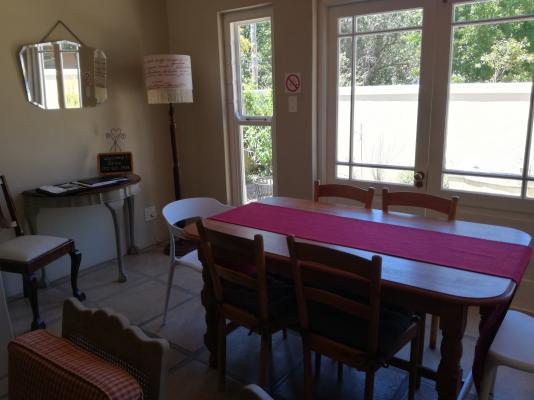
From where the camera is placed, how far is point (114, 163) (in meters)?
3.70

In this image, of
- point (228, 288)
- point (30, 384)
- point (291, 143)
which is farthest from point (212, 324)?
point (291, 143)

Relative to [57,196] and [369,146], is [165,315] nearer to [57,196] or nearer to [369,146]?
[57,196]

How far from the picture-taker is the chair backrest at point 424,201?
2266 millimetres

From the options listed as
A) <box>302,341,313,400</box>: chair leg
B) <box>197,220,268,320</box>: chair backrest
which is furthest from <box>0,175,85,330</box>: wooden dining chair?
<box>302,341,313,400</box>: chair leg

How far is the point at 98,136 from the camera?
3678 millimetres

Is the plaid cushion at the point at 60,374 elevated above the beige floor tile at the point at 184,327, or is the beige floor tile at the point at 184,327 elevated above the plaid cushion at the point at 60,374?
the plaid cushion at the point at 60,374

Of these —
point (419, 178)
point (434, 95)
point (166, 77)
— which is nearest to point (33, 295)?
point (166, 77)

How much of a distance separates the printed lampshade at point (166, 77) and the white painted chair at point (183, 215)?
114 cm

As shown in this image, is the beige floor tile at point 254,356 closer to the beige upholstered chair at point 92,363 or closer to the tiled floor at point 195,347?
the tiled floor at point 195,347

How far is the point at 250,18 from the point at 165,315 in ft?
8.07

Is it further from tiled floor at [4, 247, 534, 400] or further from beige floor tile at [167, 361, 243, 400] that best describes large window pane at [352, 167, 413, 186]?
beige floor tile at [167, 361, 243, 400]

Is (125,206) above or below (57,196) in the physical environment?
below

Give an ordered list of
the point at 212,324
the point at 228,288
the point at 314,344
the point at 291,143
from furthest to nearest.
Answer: the point at 291,143, the point at 212,324, the point at 228,288, the point at 314,344

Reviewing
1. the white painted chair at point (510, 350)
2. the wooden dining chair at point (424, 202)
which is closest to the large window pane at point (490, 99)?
the wooden dining chair at point (424, 202)
